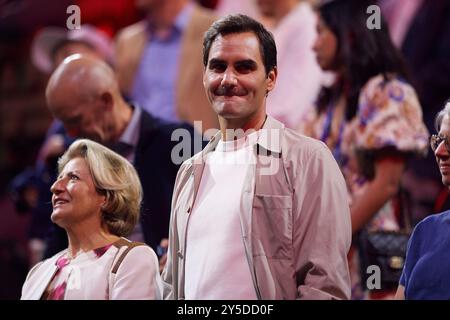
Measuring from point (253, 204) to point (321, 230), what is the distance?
23cm

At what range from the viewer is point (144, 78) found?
229 inches

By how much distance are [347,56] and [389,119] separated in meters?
0.39

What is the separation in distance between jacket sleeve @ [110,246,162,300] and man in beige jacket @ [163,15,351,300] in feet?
0.21

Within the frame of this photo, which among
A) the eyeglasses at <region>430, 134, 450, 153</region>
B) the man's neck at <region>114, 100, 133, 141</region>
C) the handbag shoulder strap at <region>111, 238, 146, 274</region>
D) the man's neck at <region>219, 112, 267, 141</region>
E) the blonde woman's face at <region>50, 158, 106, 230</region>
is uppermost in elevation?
the man's neck at <region>114, 100, 133, 141</region>

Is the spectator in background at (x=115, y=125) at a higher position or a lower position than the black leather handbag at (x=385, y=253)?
higher

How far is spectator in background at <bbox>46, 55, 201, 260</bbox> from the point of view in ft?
13.6

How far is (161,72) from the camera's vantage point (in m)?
5.80

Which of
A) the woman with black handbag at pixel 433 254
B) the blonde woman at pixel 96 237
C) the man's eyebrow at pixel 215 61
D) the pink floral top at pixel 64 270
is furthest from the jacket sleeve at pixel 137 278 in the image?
the woman with black handbag at pixel 433 254

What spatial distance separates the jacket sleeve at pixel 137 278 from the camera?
315 centimetres

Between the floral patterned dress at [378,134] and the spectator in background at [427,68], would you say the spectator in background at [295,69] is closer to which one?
the spectator in background at [427,68]

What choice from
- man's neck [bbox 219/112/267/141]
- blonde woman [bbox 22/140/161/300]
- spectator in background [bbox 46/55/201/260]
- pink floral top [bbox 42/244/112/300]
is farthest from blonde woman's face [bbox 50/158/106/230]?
spectator in background [bbox 46/55/201/260]

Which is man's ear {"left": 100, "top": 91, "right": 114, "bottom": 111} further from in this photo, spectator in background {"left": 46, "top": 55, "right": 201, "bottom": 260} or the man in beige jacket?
the man in beige jacket

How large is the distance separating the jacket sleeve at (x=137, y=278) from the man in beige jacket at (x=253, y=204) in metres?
0.06

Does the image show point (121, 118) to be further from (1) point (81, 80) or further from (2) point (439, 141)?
(2) point (439, 141)
